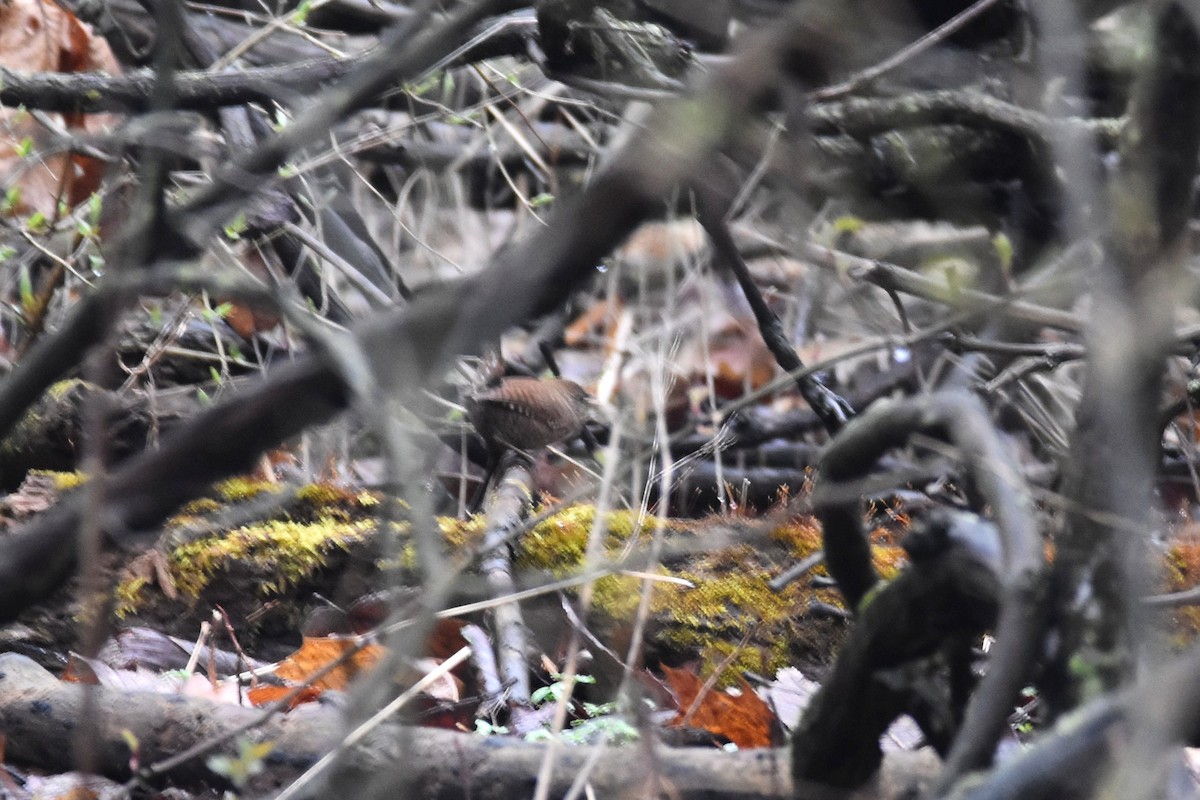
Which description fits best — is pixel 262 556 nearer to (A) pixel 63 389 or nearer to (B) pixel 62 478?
(B) pixel 62 478

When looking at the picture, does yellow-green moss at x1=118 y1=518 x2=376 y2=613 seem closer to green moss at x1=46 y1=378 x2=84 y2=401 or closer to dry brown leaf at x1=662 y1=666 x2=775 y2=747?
green moss at x1=46 y1=378 x2=84 y2=401

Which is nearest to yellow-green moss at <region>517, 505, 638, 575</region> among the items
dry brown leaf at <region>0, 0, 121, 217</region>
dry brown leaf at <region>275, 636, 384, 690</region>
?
dry brown leaf at <region>275, 636, 384, 690</region>

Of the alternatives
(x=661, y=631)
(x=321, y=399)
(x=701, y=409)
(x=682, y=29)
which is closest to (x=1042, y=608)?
(x=321, y=399)

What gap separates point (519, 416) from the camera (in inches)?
134

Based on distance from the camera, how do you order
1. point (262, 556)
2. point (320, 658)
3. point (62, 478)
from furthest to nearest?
point (62, 478) < point (262, 556) < point (320, 658)

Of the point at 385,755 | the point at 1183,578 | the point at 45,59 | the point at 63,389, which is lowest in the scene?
the point at 1183,578

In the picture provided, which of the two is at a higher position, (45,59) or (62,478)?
(45,59)

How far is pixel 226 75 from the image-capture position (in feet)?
9.50

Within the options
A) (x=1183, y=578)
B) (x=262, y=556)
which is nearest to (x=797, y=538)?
(x=1183, y=578)

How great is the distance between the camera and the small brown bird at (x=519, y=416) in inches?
133

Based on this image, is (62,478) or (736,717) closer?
(736,717)

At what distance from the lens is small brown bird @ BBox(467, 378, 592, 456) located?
3385 mm

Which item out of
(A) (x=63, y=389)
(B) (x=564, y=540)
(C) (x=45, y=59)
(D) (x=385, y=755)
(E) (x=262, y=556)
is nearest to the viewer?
(D) (x=385, y=755)

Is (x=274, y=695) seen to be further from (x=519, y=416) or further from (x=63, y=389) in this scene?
(x=519, y=416)
